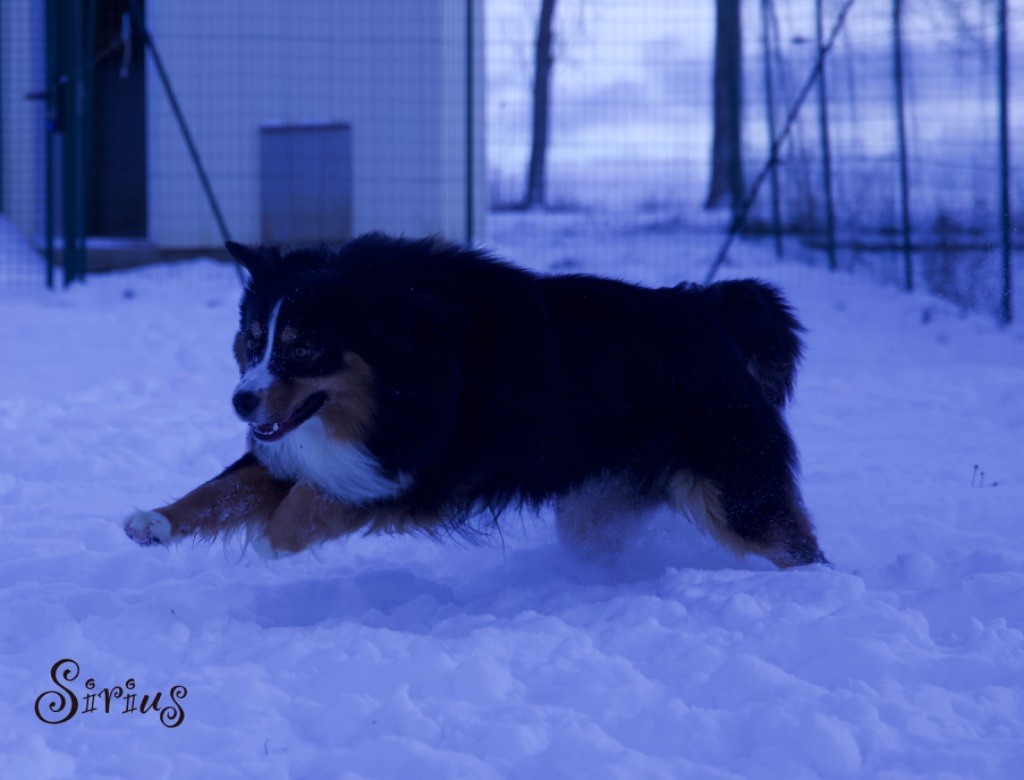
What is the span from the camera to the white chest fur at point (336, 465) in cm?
374

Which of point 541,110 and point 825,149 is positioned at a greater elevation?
point 541,110

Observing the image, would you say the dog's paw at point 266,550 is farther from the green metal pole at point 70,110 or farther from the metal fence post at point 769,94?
the metal fence post at point 769,94

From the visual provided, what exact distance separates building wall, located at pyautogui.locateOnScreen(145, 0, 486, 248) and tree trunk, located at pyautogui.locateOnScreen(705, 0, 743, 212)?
231 centimetres

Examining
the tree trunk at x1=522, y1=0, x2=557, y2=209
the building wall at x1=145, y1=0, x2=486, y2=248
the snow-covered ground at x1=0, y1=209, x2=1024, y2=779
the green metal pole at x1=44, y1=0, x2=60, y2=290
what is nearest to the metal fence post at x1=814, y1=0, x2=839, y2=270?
the tree trunk at x1=522, y1=0, x2=557, y2=209

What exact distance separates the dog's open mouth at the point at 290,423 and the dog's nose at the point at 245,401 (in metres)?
0.11

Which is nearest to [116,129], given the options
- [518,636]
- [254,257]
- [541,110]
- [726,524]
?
[541,110]

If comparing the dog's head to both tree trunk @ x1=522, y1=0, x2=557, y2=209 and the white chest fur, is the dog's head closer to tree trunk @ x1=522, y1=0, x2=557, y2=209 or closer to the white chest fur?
the white chest fur

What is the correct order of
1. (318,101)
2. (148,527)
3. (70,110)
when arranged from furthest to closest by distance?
(318,101)
(70,110)
(148,527)

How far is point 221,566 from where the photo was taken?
4.14m

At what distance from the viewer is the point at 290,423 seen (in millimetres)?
3598

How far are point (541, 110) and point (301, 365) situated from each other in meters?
7.73

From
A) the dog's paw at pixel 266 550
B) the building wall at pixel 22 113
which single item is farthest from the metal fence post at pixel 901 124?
the dog's paw at pixel 266 550

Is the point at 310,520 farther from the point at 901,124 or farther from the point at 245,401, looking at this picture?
the point at 901,124

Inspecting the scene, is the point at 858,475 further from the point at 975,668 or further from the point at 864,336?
the point at 864,336
